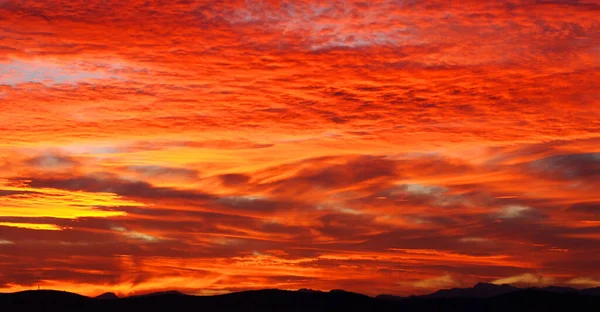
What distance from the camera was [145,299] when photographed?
3492 inches

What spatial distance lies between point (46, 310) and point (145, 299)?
409 inches

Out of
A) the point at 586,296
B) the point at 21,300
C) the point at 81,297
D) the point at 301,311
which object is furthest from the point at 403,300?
the point at 21,300

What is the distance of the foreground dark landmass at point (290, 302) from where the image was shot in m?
84.2

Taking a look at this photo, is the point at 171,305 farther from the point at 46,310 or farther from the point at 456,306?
the point at 456,306

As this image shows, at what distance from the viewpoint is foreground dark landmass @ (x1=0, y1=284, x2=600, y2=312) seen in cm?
8425

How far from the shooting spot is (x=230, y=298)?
91688 millimetres

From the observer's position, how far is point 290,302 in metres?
90.1

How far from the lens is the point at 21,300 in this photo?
8544 cm

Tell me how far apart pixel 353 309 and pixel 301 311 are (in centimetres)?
601

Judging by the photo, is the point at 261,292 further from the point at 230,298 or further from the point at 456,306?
the point at 456,306

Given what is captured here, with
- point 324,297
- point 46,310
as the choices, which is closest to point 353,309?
point 324,297

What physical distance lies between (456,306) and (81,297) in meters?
40.1

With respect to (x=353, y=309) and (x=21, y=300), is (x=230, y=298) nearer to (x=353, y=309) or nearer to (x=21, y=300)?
(x=353, y=309)

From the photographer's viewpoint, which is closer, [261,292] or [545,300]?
[545,300]
